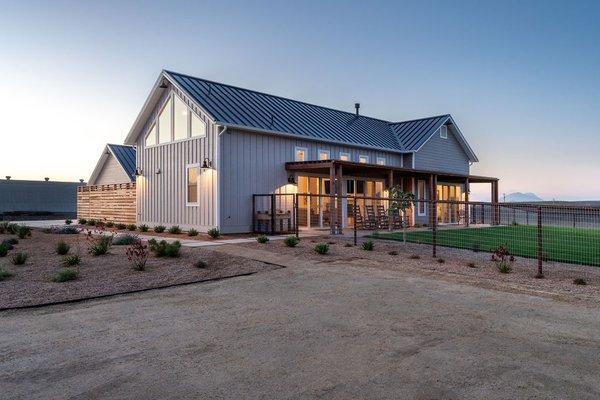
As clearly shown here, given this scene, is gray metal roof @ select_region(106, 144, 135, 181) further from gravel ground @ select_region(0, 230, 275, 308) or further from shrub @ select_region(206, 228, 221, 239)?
gravel ground @ select_region(0, 230, 275, 308)

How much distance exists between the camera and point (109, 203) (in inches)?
922

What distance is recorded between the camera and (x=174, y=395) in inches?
126

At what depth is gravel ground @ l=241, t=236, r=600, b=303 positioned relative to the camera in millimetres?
7367

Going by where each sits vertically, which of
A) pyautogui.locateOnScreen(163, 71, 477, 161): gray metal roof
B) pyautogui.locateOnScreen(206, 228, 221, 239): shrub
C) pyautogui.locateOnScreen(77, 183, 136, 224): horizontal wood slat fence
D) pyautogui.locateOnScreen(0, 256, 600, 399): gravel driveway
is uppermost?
pyautogui.locateOnScreen(163, 71, 477, 161): gray metal roof

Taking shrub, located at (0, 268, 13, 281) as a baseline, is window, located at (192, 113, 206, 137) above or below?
above

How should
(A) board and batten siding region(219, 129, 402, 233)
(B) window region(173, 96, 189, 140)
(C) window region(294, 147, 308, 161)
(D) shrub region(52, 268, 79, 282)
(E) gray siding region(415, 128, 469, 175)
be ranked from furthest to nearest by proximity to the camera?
(E) gray siding region(415, 128, 469, 175), (C) window region(294, 147, 308, 161), (B) window region(173, 96, 189, 140), (A) board and batten siding region(219, 129, 402, 233), (D) shrub region(52, 268, 79, 282)

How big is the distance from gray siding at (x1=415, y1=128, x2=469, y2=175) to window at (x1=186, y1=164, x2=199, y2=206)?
42.1ft

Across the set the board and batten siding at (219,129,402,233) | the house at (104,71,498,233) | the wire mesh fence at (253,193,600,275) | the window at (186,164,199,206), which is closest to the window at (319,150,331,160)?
the house at (104,71,498,233)

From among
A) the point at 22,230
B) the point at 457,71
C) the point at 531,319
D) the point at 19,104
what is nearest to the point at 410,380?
the point at 531,319

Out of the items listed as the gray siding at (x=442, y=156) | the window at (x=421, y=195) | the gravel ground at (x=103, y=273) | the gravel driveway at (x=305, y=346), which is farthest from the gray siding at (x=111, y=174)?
the gravel driveway at (x=305, y=346)

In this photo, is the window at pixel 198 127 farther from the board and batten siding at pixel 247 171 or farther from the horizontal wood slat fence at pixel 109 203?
the horizontal wood slat fence at pixel 109 203

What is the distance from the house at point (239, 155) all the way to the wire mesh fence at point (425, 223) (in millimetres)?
283

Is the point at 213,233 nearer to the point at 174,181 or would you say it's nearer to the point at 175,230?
the point at 175,230

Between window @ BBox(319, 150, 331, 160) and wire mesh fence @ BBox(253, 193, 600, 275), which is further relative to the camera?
window @ BBox(319, 150, 331, 160)
